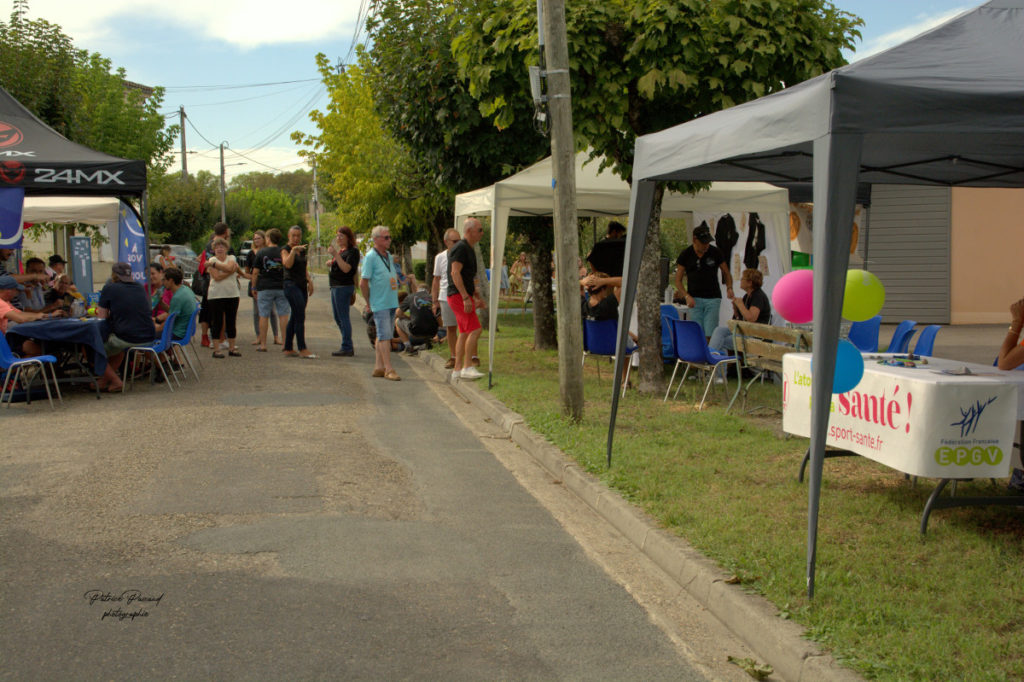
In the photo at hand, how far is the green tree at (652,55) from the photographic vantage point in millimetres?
8844

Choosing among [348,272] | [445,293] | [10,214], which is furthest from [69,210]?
[445,293]

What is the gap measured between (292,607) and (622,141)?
705cm

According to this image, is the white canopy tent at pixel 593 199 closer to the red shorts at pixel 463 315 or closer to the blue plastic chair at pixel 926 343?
the red shorts at pixel 463 315

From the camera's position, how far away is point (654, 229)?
10.4 metres

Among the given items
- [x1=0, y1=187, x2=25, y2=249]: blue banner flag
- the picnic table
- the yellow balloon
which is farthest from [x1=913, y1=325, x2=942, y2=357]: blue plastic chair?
[x1=0, y1=187, x2=25, y2=249]: blue banner flag

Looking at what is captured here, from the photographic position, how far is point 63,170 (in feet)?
37.7

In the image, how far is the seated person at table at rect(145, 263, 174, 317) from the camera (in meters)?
12.5

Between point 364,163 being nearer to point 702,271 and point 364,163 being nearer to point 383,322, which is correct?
point 383,322

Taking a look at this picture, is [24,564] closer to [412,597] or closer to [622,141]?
[412,597]

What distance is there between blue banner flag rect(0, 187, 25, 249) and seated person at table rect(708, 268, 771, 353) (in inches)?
335

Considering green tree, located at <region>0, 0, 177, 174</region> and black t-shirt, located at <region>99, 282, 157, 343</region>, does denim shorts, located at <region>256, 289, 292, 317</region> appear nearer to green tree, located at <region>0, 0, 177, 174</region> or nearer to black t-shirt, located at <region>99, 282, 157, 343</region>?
black t-shirt, located at <region>99, 282, 157, 343</region>

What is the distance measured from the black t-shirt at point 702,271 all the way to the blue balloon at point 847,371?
6.28 meters

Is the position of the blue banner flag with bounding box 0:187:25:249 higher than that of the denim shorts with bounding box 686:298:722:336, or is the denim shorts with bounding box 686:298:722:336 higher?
the blue banner flag with bounding box 0:187:25:249

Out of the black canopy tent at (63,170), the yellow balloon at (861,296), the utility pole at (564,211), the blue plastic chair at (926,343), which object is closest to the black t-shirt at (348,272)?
the black canopy tent at (63,170)
